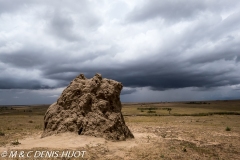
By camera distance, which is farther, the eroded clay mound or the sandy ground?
the eroded clay mound

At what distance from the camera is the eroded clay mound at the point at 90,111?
1318 cm

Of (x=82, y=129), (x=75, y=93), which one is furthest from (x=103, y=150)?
(x=75, y=93)

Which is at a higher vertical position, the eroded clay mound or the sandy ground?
the eroded clay mound

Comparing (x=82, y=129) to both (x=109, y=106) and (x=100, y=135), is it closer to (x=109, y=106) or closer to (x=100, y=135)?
(x=100, y=135)

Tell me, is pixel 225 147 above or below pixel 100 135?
below

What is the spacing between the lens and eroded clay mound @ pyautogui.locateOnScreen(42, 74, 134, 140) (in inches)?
519

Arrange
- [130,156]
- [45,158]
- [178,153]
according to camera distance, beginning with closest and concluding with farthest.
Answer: [45,158] → [130,156] → [178,153]

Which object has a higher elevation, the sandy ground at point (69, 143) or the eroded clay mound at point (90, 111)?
the eroded clay mound at point (90, 111)

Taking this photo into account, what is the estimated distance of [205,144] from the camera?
13742mm

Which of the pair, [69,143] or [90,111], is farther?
[90,111]

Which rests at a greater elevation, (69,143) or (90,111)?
(90,111)

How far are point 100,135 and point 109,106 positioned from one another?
2.50 meters

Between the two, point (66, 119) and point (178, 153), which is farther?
point (66, 119)

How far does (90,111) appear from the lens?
14234 millimetres
